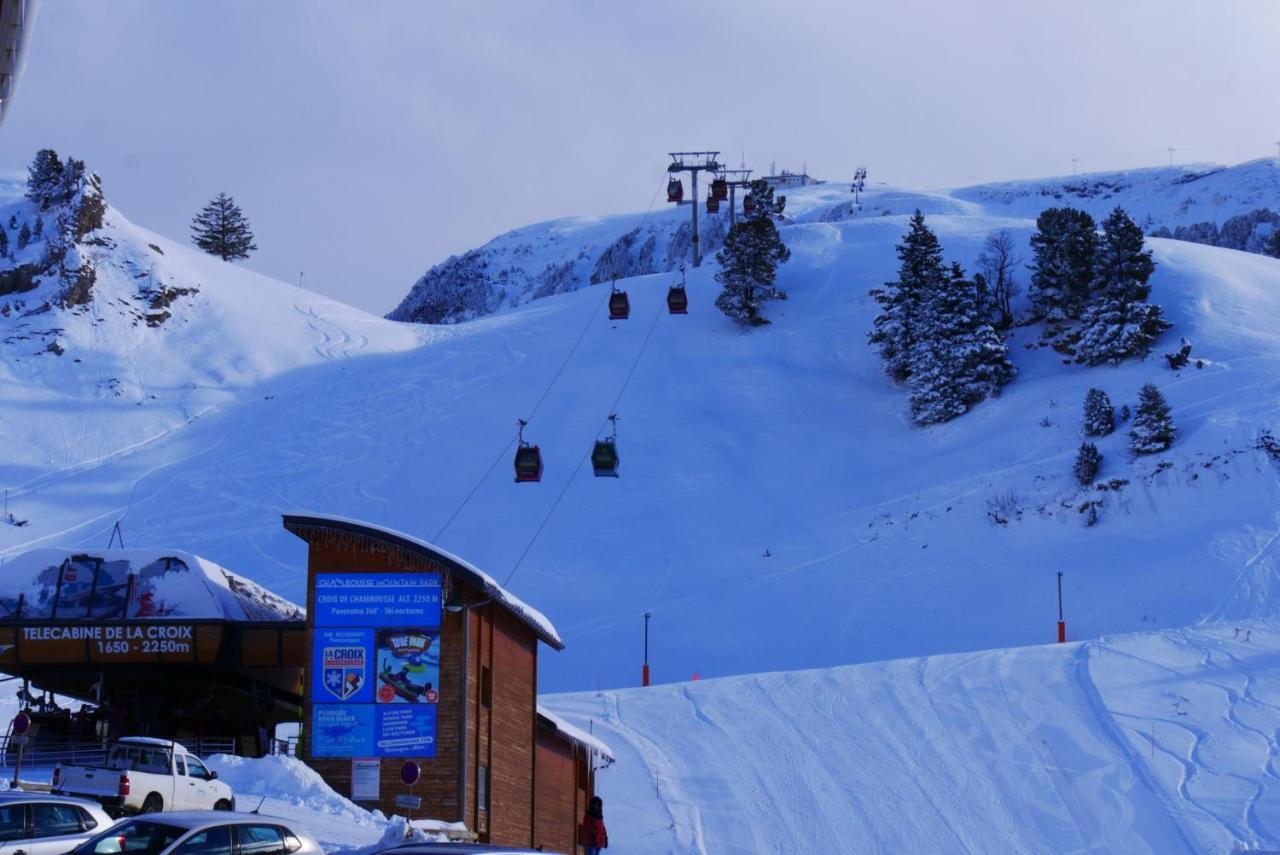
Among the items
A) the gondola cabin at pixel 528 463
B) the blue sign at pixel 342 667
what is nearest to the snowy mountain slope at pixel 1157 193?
the gondola cabin at pixel 528 463

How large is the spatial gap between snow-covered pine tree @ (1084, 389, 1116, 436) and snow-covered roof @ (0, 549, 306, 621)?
32.7 metres

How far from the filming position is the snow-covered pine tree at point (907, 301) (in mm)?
62406

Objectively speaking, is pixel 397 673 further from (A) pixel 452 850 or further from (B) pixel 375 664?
(A) pixel 452 850

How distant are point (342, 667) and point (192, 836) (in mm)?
12052

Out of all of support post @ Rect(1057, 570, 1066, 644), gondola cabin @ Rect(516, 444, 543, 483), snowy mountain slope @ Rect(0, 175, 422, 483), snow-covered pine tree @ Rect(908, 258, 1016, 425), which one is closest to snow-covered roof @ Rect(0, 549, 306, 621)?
gondola cabin @ Rect(516, 444, 543, 483)

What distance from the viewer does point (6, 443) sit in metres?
60.8

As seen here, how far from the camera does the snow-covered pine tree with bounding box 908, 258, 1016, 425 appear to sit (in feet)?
194

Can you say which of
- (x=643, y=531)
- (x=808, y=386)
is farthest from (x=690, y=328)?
(x=643, y=531)

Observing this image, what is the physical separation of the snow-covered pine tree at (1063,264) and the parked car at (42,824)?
54262 mm

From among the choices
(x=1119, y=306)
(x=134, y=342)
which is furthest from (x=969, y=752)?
(x=134, y=342)

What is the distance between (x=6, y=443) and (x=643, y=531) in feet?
88.3

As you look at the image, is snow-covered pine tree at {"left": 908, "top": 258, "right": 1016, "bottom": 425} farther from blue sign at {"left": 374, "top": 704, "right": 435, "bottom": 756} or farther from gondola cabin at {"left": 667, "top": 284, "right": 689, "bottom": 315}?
blue sign at {"left": 374, "top": 704, "right": 435, "bottom": 756}

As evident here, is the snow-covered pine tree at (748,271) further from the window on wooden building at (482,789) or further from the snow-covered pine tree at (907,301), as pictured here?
the window on wooden building at (482,789)

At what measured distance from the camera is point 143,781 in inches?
728
